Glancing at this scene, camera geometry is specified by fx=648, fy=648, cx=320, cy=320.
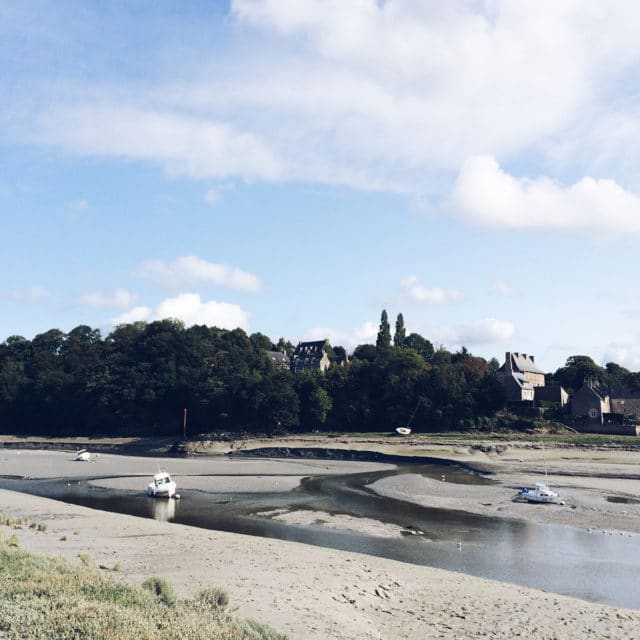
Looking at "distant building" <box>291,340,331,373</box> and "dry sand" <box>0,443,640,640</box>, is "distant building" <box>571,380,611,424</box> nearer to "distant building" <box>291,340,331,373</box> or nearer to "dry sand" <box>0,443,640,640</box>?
"dry sand" <box>0,443,640,640</box>

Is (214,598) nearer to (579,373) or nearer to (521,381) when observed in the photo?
(521,381)

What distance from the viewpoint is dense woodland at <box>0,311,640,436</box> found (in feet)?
327

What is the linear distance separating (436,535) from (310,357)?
126852 millimetres

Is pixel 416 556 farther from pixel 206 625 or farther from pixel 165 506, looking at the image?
pixel 165 506

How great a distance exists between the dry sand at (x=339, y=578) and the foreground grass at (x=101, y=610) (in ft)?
6.17

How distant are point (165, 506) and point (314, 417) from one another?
58.8m

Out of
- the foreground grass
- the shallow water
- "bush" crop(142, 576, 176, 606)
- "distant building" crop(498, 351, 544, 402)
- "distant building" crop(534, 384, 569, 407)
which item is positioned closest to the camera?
the foreground grass

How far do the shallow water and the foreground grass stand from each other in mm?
13838

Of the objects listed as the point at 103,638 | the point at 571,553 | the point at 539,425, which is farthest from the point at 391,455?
the point at 103,638

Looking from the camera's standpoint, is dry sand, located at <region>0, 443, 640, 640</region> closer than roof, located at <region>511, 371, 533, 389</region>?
Yes

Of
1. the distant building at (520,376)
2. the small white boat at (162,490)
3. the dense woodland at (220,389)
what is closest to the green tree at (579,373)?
the dense woodland at (220,389)

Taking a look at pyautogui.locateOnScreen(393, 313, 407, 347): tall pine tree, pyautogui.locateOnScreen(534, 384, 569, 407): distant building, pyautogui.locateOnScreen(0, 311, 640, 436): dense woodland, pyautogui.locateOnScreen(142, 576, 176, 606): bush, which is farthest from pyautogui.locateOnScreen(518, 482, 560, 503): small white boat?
pyautogui.locateOnScreen(393, 313, 407, 347): tall pine tree

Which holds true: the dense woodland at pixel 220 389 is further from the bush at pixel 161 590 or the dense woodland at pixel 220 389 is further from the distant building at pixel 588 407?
the bush at pixel 161 590

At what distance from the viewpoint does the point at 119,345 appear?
132500 millimetres
